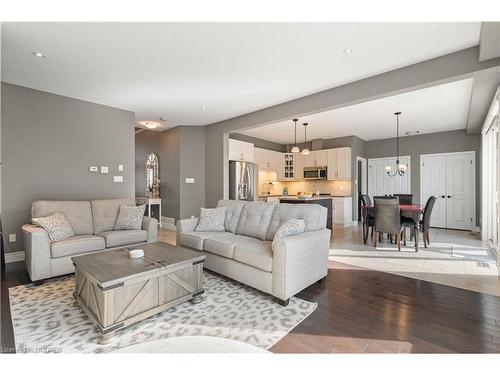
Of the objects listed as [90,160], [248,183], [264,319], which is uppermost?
[90,160]

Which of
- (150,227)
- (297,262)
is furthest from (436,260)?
(150,227)

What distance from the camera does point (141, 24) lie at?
233 cm

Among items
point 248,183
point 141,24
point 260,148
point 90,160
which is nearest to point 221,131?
point 248,183

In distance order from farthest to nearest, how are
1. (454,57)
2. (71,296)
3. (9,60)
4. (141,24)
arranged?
(9,60) → (454,57) → (71,296) → (141,24)

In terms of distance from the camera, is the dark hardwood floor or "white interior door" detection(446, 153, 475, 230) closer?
the dark hardwood floor

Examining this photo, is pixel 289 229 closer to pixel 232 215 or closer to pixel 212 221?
pixel 232 215

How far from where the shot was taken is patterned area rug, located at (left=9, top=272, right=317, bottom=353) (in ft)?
5.95

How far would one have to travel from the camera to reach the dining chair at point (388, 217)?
436 cm

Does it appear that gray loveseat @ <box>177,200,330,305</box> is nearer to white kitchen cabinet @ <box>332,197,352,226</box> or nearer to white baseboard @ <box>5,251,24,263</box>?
white baseboard @ <box>5,251,24,263</box>

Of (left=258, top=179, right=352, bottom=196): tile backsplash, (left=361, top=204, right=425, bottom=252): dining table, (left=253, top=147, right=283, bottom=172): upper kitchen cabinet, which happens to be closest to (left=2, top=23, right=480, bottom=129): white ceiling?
(left=361, top=204, right=425, bottom=252): dining table

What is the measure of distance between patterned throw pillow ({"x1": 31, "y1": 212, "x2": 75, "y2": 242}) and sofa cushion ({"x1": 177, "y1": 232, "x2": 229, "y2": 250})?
143 centimetres
